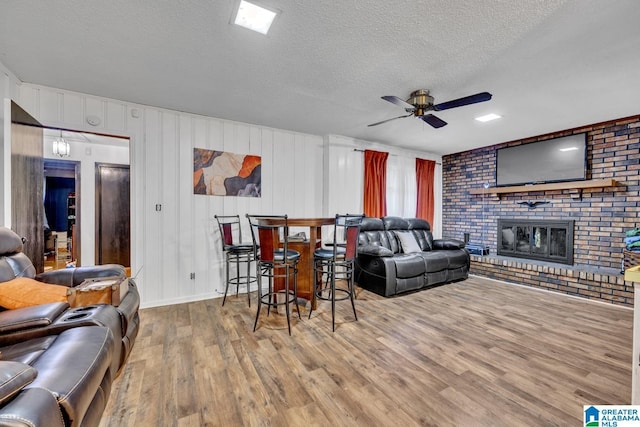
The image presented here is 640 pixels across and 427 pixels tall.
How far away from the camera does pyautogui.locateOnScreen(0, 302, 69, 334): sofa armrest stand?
1298 mm

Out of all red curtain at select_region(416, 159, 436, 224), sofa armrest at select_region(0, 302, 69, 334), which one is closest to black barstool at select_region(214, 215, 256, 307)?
sofa armrest at select_region(0, 302, 69, 334)

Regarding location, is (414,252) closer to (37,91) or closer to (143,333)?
(143,333)

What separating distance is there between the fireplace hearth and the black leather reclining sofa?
3.25ft

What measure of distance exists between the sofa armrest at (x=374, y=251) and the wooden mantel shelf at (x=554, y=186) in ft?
8.77

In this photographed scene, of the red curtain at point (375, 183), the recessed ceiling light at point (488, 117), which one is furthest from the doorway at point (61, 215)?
the recessed ceiling light at point (488, 117)

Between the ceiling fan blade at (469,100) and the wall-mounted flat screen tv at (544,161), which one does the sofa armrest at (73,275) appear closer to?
the ceiling fan blade at (469,100)

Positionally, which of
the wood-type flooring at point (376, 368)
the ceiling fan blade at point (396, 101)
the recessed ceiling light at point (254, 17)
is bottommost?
the wood-type flooring at point (376, 368)

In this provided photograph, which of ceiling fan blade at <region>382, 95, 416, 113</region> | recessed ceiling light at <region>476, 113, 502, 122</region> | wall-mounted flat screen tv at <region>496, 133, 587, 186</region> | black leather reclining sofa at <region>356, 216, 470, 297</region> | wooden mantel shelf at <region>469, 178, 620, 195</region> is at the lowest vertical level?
black leather reclining sofa at <region>356, 216, 470, 297</region>

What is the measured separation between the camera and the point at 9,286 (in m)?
1.58

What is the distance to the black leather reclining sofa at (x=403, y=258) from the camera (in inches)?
145

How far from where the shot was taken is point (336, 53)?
2174 millimetres

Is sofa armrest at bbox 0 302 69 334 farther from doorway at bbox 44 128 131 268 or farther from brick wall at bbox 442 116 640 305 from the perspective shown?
brick wall at bbox 442 116 640 305

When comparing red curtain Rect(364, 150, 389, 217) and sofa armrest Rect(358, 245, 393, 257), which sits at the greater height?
red curtain Rect(364, 150, 389, 217)

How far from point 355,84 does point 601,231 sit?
4212 millimetres
